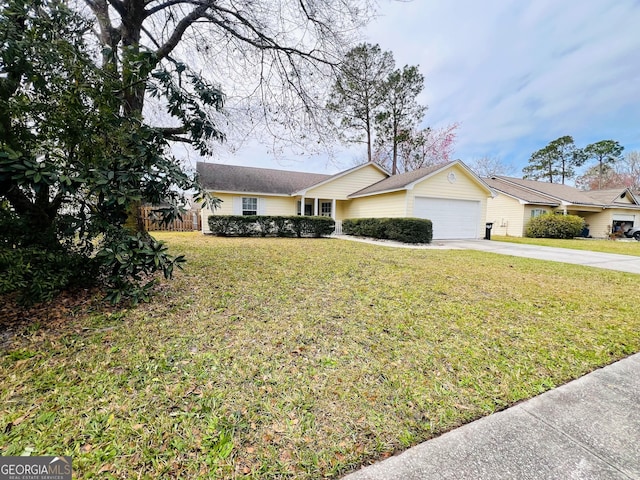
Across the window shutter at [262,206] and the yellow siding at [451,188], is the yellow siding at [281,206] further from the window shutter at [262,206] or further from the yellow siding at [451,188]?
the yellow siding at [451,188]

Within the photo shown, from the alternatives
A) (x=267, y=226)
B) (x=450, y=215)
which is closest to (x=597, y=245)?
(x=450, y=215)

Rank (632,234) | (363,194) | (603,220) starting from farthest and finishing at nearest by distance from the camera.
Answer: (603,220) → (632,234) → (363,194)

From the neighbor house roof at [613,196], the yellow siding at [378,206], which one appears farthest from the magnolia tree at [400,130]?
the neighbor house roof at [613,196]

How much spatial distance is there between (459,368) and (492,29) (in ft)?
40.1

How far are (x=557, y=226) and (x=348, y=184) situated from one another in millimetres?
13610

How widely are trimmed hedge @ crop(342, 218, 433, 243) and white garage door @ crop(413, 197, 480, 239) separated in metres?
1.83

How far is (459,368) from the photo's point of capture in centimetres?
247

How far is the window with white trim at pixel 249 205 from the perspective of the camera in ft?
54.2

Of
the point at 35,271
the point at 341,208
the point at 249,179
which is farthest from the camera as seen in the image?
the point at 341,208

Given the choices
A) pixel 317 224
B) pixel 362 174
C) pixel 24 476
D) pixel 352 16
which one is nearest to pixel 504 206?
pixel 362 174

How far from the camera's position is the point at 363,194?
643 inches

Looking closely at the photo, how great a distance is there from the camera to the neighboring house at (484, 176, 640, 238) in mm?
19125

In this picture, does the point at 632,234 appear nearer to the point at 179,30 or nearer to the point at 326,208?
the point at 326,208

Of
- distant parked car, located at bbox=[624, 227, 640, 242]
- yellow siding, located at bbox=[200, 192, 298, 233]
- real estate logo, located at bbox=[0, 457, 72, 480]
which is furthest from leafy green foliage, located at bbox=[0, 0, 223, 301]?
distant parked car, located at bbox=[624, 227, 640, 242]
